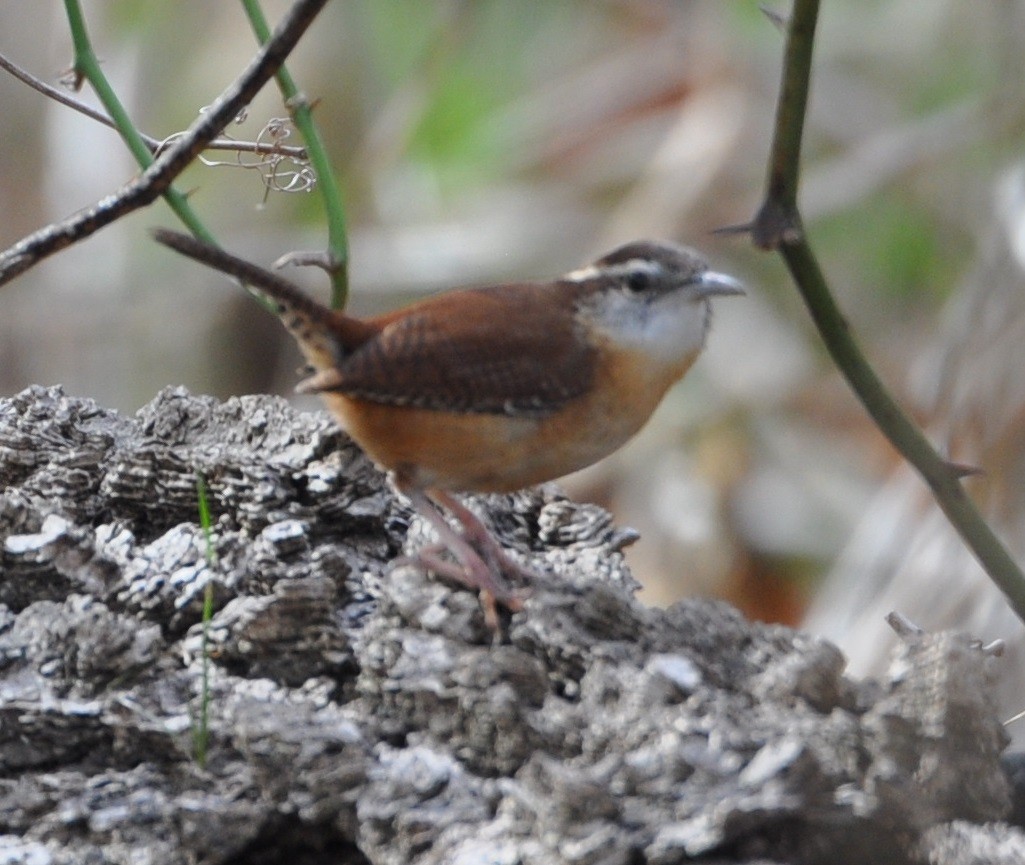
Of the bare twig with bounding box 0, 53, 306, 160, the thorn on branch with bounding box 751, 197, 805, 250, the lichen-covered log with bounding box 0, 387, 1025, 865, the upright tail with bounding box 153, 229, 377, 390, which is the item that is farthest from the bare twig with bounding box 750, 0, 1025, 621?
the bare twig with bounding box 0, 53, 306, 160

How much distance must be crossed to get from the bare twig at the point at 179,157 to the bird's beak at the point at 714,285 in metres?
0.89

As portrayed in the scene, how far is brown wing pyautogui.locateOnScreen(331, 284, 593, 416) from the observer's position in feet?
8.50

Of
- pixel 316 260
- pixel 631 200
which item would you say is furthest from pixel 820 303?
pixel 631 200

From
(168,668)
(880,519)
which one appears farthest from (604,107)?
(168,668)

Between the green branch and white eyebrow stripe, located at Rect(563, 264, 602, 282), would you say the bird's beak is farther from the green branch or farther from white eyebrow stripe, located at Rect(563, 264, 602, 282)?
the green branch

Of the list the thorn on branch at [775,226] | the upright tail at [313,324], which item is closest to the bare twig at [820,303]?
the thorn on branch at [775,226]

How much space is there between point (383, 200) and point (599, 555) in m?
4.33

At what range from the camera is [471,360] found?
2646mm

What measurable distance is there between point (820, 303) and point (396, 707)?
2.73 feet

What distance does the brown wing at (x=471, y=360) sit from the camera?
2592 millimetres

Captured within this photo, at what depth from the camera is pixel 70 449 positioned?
279cm

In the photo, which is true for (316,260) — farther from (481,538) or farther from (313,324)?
(481,538)

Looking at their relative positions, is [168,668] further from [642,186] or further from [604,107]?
[604,107]

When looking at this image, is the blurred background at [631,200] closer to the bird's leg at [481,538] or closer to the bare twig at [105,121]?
the bird's leg at [481,538]
